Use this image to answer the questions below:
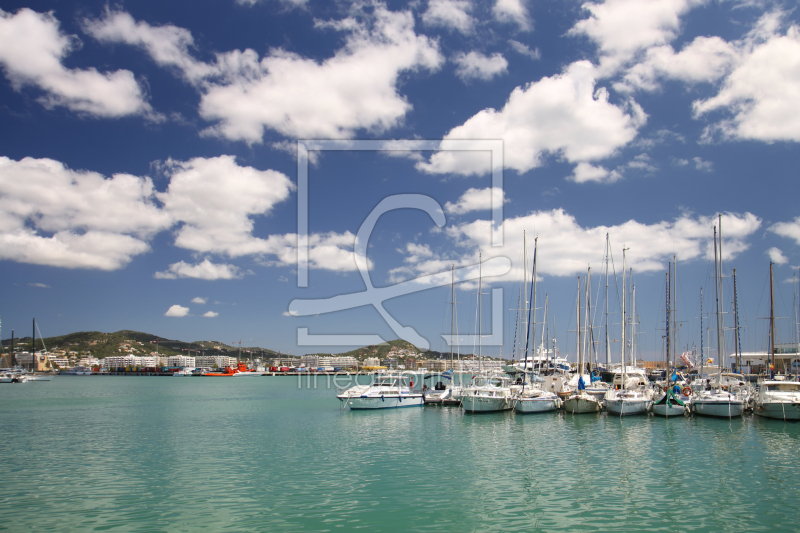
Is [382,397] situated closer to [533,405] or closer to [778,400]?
[533,405]

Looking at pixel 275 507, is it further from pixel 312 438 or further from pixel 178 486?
pixel 312 438

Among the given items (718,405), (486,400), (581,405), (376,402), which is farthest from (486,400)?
(718,405)

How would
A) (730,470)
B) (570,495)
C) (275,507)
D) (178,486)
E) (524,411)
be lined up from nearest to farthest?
1. (275,507)
2. (570,495)
3. (178,486)
4. (730,470)
5. (524,411)

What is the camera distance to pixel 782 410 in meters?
40.5

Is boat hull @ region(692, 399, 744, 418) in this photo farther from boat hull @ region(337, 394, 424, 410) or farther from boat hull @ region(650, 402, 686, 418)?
boat hull @ region(337, 394, 424, 410)

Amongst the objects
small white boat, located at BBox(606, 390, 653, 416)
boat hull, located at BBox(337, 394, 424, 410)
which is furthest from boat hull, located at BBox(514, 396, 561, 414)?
boat hull, located at BBox(337, 394, 424, 410)

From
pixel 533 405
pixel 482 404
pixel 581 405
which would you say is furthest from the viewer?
pixel 482 404

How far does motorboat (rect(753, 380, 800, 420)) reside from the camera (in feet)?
132

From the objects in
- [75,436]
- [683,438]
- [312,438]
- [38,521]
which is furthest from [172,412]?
[683,438]

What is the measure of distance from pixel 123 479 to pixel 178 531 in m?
9.22

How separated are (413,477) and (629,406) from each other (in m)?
28.5

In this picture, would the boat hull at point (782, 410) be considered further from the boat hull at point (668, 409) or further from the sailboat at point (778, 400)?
the boat hull at point (668, 409)

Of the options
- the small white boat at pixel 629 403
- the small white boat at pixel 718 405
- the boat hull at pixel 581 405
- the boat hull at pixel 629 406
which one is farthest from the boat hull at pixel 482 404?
the small white boat at pixel 718 405

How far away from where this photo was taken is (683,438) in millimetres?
33312
